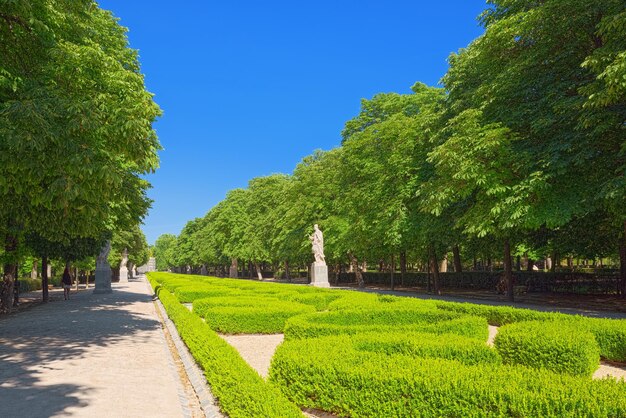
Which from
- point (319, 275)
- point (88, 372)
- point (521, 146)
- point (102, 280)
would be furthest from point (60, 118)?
point (319, 275)

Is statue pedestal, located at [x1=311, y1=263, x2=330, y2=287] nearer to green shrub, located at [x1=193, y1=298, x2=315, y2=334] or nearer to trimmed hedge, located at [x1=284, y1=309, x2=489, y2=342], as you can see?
green shrub, located at [x1=193, y1=298, x2=315, y2=334]

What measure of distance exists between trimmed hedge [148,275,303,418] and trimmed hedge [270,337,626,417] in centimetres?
54

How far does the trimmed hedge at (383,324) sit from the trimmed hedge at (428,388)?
291 cm

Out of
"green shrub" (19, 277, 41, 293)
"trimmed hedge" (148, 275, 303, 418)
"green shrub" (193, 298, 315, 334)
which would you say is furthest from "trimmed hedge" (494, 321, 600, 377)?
"green shrub" (19, 277, 41, 293)

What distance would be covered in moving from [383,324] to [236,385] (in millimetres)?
6292

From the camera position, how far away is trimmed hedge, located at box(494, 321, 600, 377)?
7.61 meters

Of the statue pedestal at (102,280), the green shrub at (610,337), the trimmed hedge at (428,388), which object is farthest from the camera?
the statue pedestal at (102,280)

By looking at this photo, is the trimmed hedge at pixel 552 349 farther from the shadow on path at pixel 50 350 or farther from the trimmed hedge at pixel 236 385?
the shadow on path at pixel 50 350

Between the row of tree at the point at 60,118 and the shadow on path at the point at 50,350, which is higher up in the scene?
the row of tree at the point at 60,118

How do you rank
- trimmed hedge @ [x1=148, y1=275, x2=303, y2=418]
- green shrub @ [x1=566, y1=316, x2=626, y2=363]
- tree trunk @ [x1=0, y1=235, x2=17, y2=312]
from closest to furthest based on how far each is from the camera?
trimmed hedge @ [x1=148, y1=275, x2=303, y2=418] → green shrub @ [x1=566, y1=316, x2=626, y2=363] → tree trunk @ [x1=0, y1=235, x2=17, y2=312]

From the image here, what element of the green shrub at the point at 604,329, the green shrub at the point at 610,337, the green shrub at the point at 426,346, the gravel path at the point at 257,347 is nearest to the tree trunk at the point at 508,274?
the green shrub at the point at 604,329

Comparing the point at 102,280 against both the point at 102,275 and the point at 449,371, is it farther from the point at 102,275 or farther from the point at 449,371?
the point at 449,371

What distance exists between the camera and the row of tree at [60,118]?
8.05 m

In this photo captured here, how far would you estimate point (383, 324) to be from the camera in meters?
11.1
